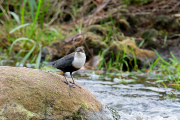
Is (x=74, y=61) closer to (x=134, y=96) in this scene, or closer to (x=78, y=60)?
(x=78, y=60)

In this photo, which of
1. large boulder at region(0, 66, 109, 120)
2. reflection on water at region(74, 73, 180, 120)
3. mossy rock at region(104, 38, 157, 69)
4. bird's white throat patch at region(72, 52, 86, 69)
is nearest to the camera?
large boulder at region(0, 66, 109, 120)

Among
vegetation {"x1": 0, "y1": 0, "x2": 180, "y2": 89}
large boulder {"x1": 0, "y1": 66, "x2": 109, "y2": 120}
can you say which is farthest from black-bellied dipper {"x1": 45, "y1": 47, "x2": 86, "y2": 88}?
vegetation {"x1": 0, "y1": 0, "x2": 180, "y2": 89}

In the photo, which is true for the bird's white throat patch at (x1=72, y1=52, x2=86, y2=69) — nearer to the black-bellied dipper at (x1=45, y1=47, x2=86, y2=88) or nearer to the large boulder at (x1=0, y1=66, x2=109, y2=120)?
the black-bellied dipper at (x1=45, y1=47, x2=86, y2=88)

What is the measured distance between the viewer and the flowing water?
3567mm

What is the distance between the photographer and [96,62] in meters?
6.76

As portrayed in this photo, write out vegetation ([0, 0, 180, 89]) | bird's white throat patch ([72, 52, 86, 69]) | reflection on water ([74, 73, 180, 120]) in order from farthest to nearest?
vegetation ([0, 0, 180, 89]), reflection on water ([74, 73, 180, 120]), bird's white throat patch ([72, 52, 86, 69])

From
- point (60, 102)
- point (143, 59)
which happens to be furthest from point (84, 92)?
point (143, 59)

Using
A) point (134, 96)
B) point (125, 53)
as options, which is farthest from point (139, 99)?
point (125, 53)

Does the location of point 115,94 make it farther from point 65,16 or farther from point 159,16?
point 65,16

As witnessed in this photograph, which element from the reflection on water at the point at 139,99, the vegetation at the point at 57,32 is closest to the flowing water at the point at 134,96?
the reflection on water at the point at 139,99

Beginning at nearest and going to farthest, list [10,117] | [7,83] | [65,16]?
[10,117]
[7,83]
[65,16]

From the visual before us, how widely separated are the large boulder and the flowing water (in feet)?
2.65

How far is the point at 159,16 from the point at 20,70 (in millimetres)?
7345

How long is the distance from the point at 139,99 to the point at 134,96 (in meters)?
0.17
